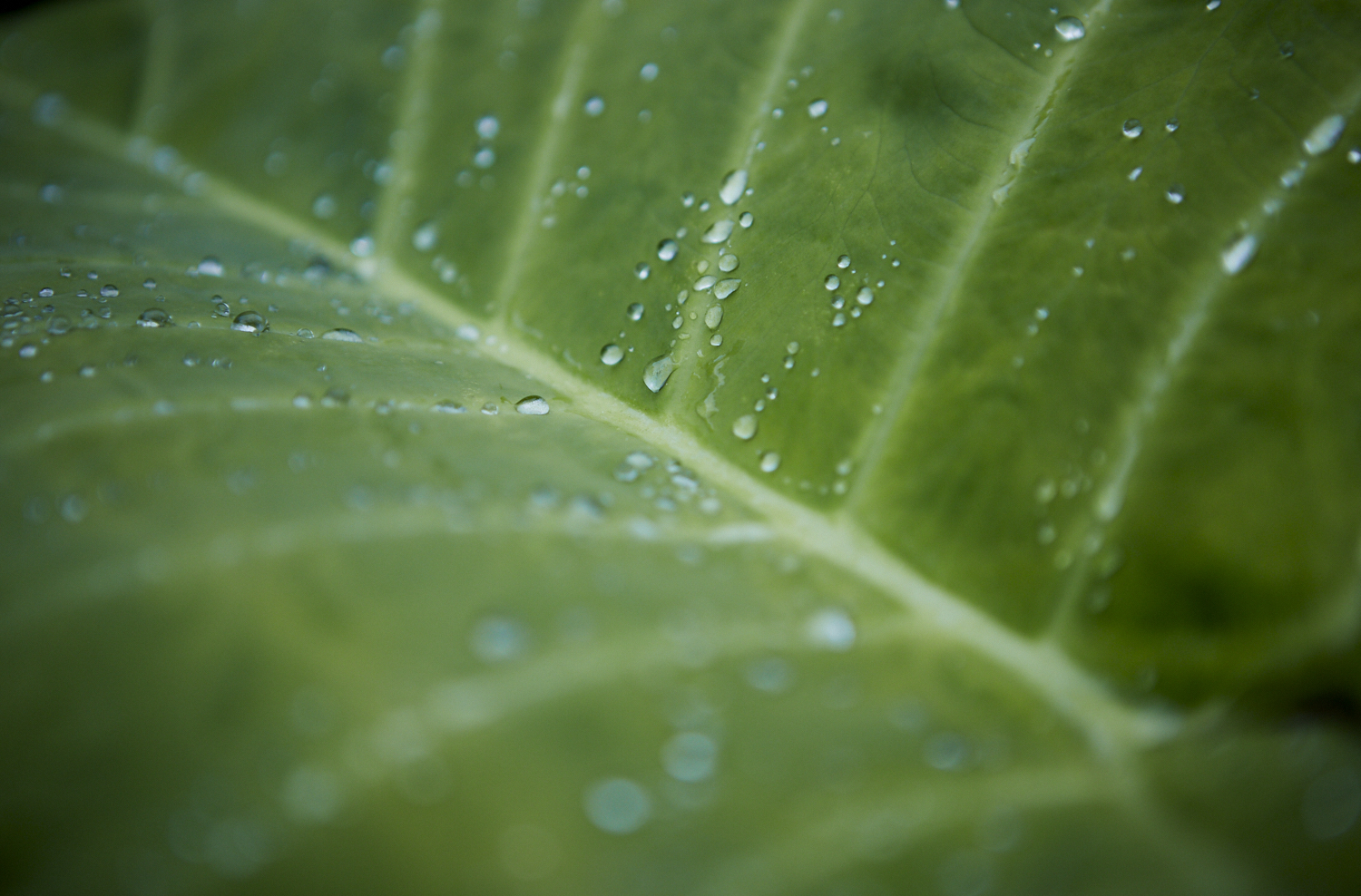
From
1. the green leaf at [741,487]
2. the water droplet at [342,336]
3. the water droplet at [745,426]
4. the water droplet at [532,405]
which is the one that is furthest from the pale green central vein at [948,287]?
the water droplet at [342,336]

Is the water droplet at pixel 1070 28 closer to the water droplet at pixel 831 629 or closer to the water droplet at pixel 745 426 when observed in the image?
the water droplet at pixel 745 426

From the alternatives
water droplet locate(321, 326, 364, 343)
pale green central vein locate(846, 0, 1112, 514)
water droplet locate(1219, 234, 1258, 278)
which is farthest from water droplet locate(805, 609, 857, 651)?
water droplet locate(321, 326, 364, 343)

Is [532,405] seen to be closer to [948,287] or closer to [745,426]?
[745,426]

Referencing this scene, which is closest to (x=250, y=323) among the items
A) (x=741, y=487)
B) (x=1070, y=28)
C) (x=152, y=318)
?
(x=152, y=318)

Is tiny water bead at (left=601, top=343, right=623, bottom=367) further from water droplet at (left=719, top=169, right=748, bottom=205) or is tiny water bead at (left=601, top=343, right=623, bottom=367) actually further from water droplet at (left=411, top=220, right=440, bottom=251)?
water droplet at (left=411, top=220, right=440, bottom=251)

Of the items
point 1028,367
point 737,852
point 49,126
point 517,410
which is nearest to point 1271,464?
point 1028,367

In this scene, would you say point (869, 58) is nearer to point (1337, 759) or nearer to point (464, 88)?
point (464, 88)

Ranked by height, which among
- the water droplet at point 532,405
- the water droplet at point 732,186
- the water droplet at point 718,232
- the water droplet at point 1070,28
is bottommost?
the water droplet at point 532,405
